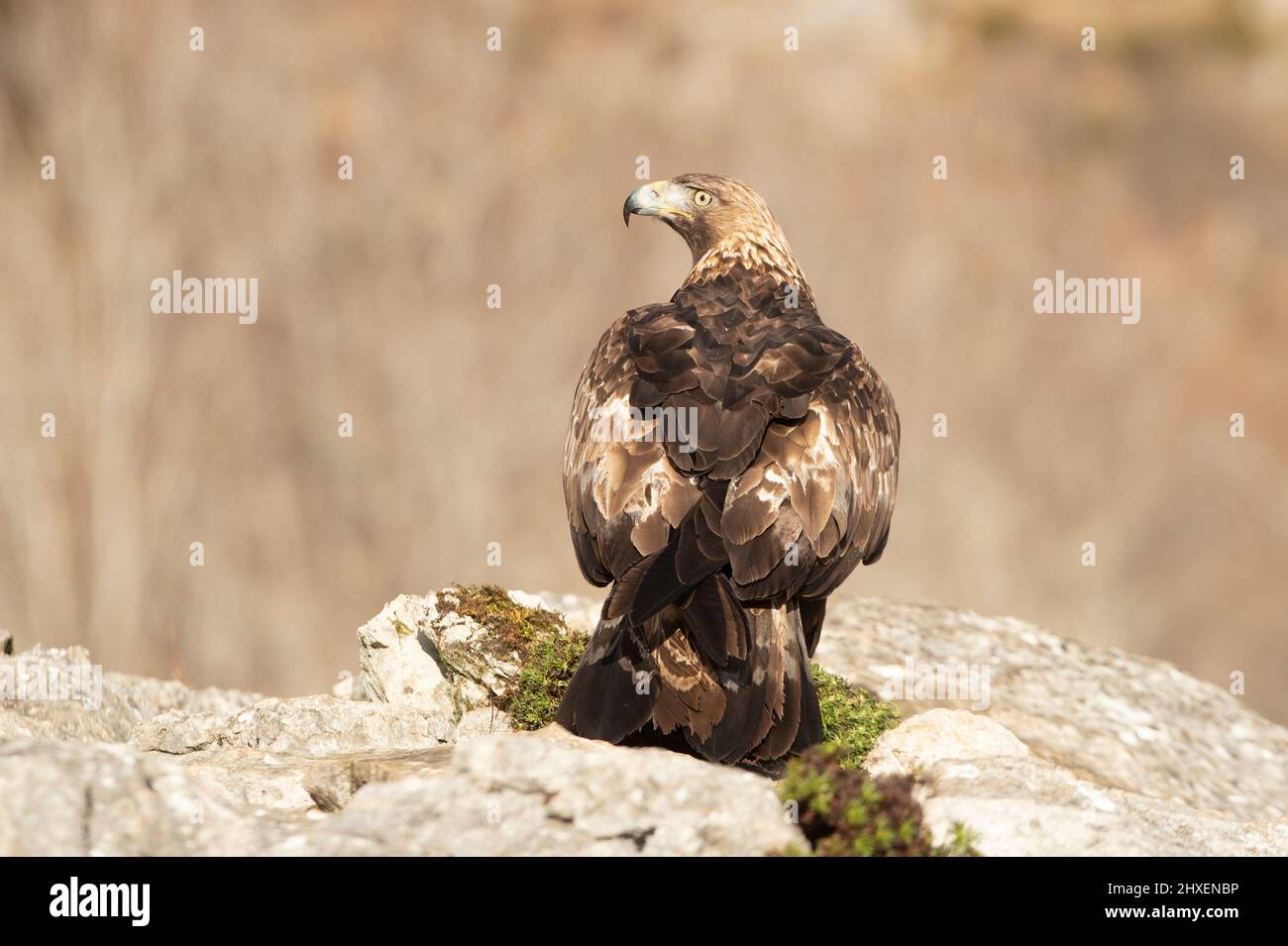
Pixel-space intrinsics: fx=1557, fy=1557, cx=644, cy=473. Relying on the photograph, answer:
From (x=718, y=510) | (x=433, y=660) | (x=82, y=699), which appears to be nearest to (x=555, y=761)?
(x=718, y=510)

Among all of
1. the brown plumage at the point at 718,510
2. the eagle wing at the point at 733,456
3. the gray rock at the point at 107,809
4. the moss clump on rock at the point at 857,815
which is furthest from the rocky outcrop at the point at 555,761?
the eagle wing at the point at 733,456

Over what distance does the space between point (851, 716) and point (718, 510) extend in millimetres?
1491

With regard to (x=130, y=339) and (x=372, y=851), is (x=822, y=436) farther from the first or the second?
(x=130, y=339)

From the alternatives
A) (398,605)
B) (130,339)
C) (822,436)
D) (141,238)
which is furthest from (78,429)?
(822,436)

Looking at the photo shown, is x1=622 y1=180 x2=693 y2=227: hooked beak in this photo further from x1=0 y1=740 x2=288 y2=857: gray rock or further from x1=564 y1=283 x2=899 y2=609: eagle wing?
x1=0 y1=740 x2=288 y2=857: gray rock

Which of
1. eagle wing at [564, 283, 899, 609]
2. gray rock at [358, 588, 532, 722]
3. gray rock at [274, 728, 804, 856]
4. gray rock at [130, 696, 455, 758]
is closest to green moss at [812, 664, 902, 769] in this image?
eagle wing at [564, 283, 899, 609]

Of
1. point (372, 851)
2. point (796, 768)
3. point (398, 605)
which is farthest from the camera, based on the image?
point (398, 605)

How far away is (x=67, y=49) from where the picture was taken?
1808 centimetres

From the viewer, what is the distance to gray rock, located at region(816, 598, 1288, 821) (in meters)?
8.73

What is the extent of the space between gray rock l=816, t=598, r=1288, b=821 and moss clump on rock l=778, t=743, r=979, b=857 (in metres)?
3.60

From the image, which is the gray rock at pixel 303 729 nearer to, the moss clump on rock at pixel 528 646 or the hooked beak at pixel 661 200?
the moss clump on rock at pixel 528 646

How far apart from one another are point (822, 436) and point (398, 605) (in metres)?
2.39

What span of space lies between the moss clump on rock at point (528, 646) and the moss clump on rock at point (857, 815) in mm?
2277

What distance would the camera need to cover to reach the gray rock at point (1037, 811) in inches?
193
